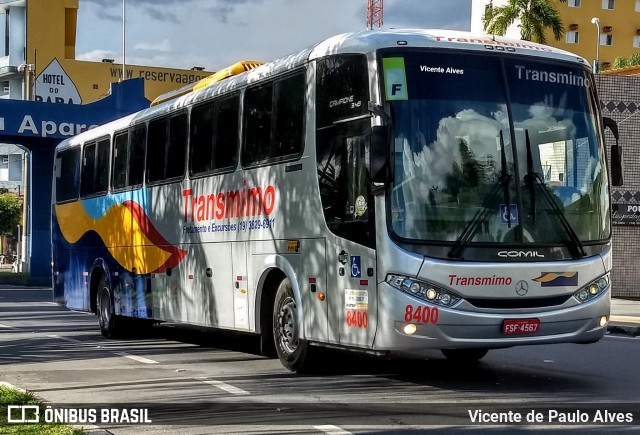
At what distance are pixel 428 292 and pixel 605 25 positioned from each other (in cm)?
8482

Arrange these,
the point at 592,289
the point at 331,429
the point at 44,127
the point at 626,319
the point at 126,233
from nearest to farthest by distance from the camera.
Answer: the point at 331,429, the point at 592,289, the point at 126,233, the point at 626,319, the point at 44,127

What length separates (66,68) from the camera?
308ft

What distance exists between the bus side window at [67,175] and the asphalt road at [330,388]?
172 inches

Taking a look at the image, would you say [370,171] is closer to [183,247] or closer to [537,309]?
[537,309]

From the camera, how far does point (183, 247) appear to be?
1548 cm

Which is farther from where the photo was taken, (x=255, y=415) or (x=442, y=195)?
(x=442, y=195)

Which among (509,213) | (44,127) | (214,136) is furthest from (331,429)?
(44,127)

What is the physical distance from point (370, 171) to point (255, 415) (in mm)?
2559

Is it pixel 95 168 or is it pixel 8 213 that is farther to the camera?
pixel 8 213

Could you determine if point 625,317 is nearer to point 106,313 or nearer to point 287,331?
point 106,313

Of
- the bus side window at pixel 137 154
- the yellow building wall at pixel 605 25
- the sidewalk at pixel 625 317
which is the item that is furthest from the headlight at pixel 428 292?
the yellow building wall at pixel 605 25

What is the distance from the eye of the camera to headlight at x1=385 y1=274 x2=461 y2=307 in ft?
33.3

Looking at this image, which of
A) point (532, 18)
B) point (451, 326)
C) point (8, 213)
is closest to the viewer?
point (451, 326)

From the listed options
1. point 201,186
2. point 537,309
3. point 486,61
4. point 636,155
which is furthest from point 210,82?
point 636,155
